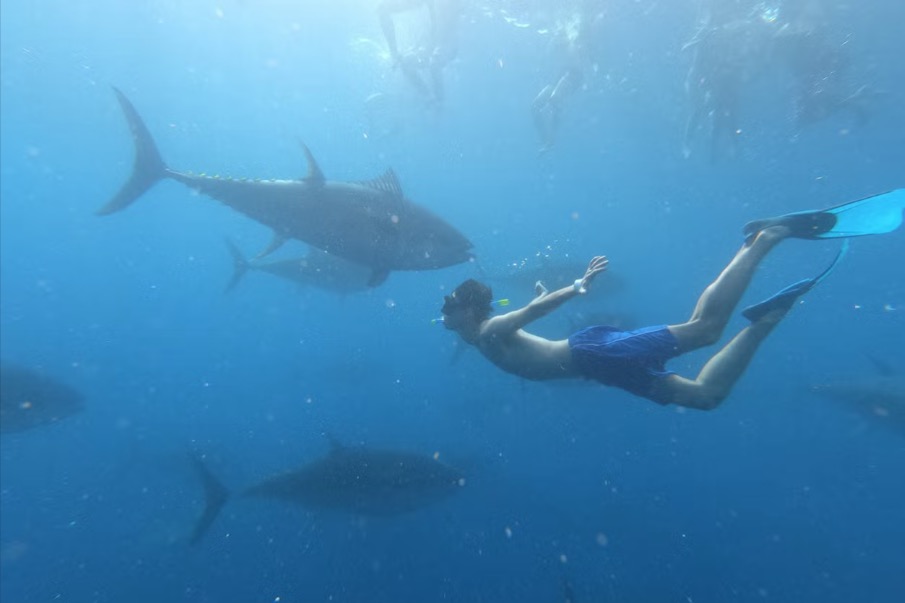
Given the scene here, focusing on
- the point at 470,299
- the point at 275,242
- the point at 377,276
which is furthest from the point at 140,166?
the point at 470,299

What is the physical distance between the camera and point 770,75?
20547mm

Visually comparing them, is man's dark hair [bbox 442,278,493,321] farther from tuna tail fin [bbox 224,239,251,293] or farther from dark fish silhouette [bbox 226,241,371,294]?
tuna tail fin [bbox 224,239,251,293]

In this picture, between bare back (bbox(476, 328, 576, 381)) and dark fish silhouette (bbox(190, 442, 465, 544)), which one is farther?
dark fish silhouette (bbox(190, 442, 465, 544))

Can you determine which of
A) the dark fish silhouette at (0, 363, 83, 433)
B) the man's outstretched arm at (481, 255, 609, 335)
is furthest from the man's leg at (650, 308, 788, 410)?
the dark fish silhouette at (0, 363, 83, 433)

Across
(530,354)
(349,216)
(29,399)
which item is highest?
(349,216)

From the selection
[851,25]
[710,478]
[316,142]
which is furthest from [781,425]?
[316,142]

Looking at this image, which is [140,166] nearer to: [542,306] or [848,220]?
[542,306]

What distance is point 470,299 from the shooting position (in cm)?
537

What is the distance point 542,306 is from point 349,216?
4.08 metres

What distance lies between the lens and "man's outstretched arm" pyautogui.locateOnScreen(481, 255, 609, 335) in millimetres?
4750

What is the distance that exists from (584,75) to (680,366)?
15.5 metres

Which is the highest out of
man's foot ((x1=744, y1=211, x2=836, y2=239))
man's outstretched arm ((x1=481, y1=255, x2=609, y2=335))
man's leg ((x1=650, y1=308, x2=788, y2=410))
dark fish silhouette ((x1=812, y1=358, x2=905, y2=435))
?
man's outstretched arm ((x1=481, y1=255, x2=609, y2=335))

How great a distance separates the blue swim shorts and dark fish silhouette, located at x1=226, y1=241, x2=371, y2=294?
9138 millimetres

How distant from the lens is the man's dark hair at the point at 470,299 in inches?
211
